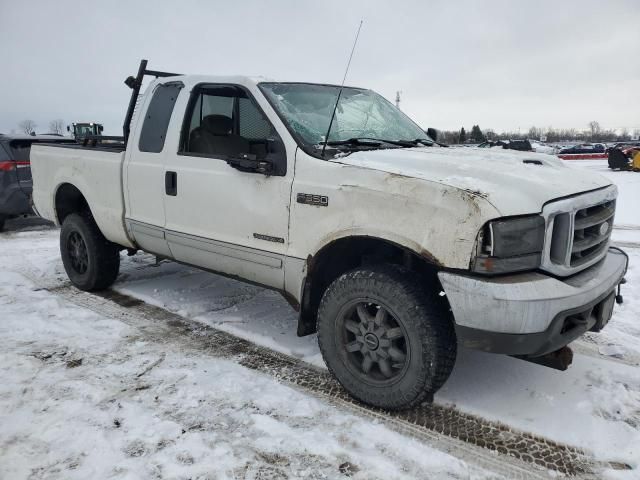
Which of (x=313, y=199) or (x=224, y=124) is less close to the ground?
(x=224, y=124)

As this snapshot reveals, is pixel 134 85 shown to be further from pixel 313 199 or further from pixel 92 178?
pixel 313 199

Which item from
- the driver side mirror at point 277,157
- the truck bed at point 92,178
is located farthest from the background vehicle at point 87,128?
the driver side mirror at point 277,157

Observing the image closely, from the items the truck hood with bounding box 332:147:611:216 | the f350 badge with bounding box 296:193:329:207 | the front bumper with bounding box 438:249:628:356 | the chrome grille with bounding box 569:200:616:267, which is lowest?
the front bumper with bounding box 438:249:628:356

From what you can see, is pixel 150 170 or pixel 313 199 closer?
pixel 313 199

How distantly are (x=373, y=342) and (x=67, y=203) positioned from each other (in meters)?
4.09

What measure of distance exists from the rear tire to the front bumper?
12.4 feet

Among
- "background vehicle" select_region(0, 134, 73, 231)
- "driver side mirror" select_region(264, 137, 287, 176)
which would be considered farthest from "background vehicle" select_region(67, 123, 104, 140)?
"driver side mirror" select_region(264, 137, 287, 176)

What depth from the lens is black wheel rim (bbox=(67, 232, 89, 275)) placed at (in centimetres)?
520

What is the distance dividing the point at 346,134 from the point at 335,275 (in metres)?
1.00

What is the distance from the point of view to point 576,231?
2689 millimetres

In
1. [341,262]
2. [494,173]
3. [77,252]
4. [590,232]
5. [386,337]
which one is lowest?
[77,252]

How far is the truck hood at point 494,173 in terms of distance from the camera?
246 cm

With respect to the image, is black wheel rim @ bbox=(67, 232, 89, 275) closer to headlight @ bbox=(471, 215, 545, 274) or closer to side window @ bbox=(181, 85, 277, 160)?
side window @ bbox=(181, 85, 277, 160)

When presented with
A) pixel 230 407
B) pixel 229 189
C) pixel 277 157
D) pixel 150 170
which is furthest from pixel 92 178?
pixel 230 407
